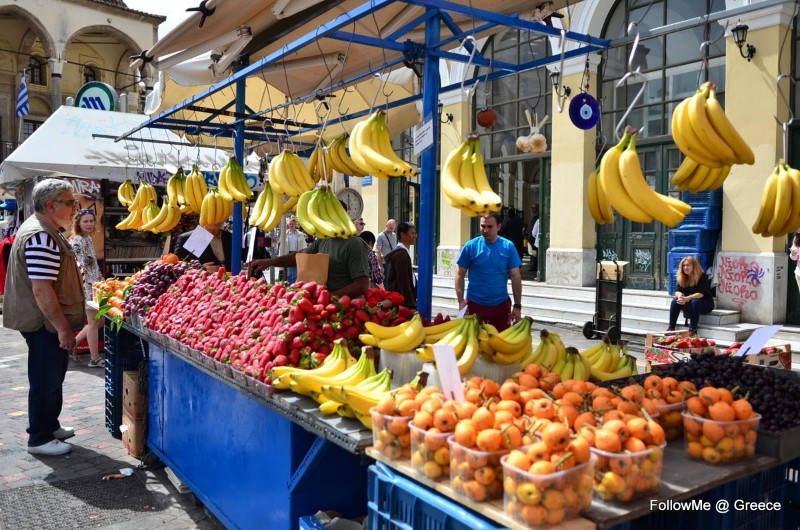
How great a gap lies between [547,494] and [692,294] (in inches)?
309

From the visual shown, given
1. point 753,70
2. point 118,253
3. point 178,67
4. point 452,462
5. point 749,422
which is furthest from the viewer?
point 118,253

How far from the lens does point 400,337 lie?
3090 mm

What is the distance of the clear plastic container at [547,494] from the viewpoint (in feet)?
5.99

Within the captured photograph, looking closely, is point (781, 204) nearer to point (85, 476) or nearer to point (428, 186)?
point (428, 186)

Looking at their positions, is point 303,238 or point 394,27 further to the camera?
point 303,238

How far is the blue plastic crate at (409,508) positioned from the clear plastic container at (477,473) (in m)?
0.07

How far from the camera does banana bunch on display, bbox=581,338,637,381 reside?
3271mm

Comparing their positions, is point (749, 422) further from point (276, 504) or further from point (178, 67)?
point (178, 67)

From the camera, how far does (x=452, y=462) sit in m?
2.08

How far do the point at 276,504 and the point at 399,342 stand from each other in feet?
3.37

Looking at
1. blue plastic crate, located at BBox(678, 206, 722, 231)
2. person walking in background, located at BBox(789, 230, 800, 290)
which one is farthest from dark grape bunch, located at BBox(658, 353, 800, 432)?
blue plastic crate, located at BBox(678, 206, 722, 231)

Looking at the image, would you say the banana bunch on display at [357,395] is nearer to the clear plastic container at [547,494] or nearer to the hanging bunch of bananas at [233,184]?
the clear plastic container at [547,494]

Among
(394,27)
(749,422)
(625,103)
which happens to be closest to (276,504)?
(749,422)

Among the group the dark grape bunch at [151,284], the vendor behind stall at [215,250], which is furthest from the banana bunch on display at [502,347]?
the vendor behind stall at [215,250]
